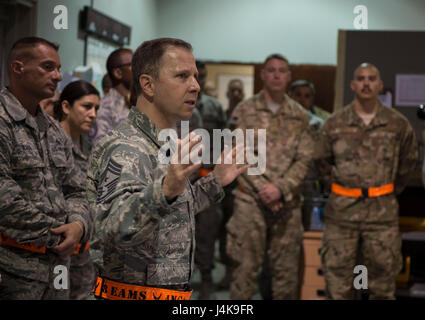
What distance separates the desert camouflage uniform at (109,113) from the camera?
3236mm

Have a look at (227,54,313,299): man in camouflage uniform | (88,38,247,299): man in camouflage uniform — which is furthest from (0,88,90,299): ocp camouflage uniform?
(227,54,313,299): man in camouflage uniform

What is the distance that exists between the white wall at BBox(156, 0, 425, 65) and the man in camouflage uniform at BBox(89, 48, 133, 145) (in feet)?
11.3

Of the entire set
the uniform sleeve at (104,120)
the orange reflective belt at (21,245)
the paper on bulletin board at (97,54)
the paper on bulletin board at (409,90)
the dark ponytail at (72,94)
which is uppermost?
the paper on bulletin board at (97,54)

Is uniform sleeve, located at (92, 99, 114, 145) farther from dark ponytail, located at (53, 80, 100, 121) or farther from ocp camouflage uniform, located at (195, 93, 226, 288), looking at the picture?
ocp camouflage uniform, located at (195, 93, 226, 288)

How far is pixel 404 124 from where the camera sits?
3.61m

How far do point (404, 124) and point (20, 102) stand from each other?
243cm

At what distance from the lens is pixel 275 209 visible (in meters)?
3.61

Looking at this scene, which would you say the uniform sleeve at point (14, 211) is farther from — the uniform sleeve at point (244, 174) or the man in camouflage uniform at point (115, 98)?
the uniform sleeve at point (244, 174)

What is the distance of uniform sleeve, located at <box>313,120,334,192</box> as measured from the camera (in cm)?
372

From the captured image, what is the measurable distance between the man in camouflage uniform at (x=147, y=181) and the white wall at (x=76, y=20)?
66.9 inches

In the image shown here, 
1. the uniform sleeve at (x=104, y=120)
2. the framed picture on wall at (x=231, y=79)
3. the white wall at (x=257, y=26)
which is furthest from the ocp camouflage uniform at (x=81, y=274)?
the framed picture on wall at (x=231, y=79)

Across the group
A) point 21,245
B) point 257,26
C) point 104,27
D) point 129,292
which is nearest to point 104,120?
point 21,245

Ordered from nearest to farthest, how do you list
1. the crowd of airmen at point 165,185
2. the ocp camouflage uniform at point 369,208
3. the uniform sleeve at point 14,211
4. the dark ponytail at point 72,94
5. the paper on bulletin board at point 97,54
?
1. the crowd of airmen at point 165,185
2. the uniform sleeve at point 14,211
3. the dark ponytail at point 72,94
4. the ocp camouflage uniform at point 369,208
5. the paper on bulletin board at point 97,54

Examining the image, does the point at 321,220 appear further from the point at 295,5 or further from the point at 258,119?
the point at 295,5
